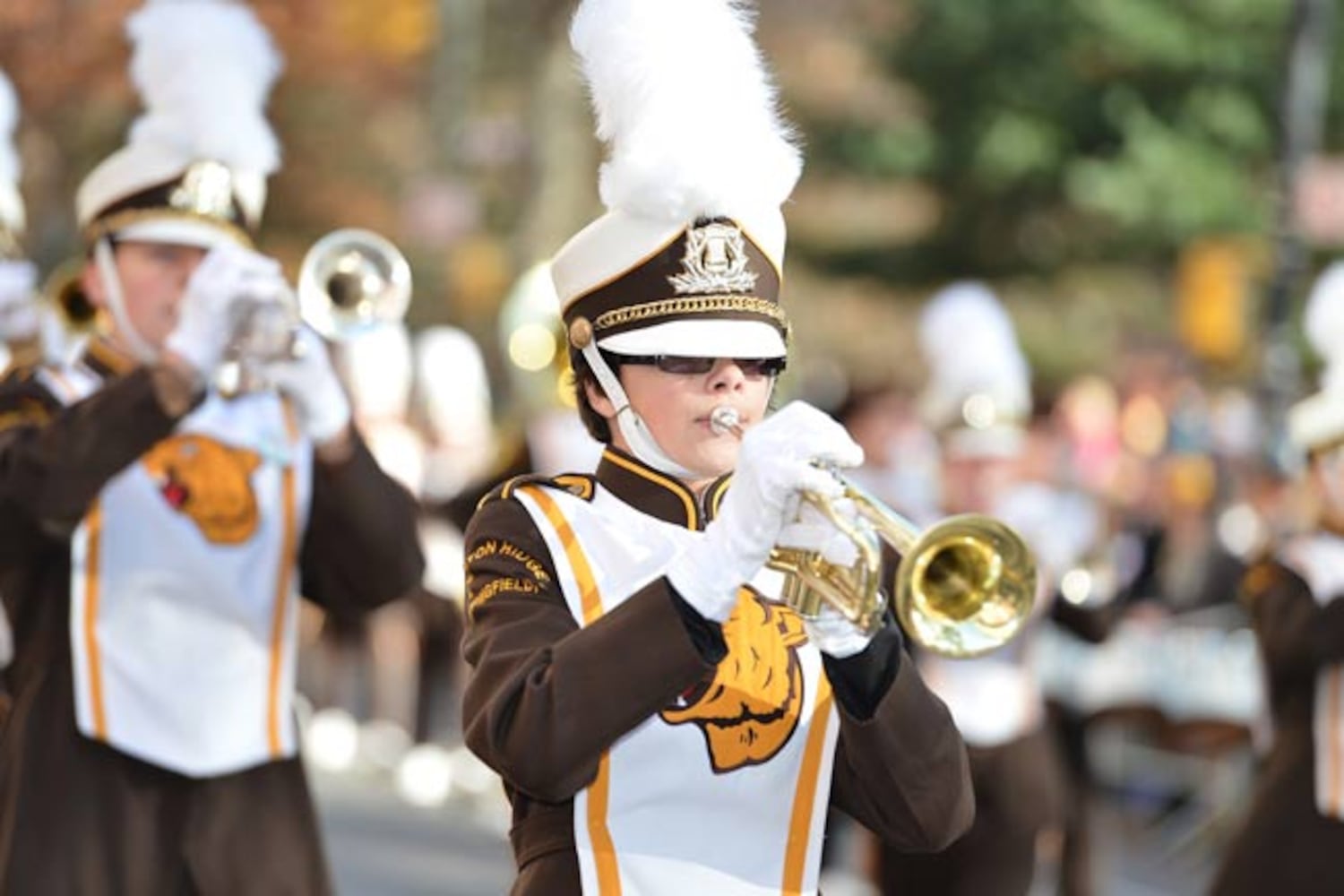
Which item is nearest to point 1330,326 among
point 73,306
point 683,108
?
point 73,306

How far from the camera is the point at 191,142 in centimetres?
639

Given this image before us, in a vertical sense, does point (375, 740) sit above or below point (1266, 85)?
below

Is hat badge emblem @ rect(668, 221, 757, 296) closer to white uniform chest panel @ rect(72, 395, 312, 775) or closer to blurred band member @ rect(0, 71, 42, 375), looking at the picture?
white uniform chest panel @ rect(72, 395, 312, 775)

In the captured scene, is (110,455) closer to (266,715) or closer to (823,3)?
(266,715)

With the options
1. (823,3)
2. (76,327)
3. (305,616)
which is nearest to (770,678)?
(76,327)

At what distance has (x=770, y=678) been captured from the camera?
167 inches

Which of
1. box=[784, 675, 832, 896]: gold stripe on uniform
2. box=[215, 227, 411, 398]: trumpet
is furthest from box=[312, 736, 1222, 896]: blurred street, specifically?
box=[784, 675, 832, 896]: gold stripe on uniform

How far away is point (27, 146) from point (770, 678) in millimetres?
21714

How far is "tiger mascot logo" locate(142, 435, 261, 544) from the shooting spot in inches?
235

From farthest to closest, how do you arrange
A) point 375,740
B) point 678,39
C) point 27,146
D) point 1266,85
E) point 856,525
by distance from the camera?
point 1266,85 < point 27,146 < point 375,740 < point 678,39 < point 856,525

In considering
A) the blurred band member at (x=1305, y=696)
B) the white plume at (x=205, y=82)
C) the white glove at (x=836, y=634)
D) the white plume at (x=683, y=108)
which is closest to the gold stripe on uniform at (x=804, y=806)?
the white glove at (x=836, y=634)

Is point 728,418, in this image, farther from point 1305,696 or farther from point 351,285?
point 1305,696

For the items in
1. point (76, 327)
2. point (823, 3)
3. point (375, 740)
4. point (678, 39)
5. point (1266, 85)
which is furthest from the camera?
point (823, 3)

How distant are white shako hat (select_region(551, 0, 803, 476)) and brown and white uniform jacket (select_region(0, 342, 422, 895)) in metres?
1.58
